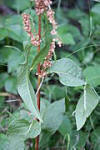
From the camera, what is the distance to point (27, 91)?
46.9 inches

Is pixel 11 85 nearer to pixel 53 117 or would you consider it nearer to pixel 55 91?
pixel 55 91

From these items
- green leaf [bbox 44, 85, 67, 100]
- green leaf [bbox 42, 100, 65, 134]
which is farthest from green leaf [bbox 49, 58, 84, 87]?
green leaf [bbox 44, 85, 67, 100]

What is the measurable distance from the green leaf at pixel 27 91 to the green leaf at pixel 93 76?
47 cm

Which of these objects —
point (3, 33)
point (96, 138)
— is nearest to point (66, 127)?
point (96, 138)

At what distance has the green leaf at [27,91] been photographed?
115 centimetres

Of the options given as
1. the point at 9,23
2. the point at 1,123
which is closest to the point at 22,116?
the point at 1,123

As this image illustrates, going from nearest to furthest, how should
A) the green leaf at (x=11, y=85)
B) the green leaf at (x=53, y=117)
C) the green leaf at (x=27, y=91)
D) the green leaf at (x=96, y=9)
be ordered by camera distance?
1. the green leaf at (x=27, y=91)
2. the green leaf at (x=53, y=117)
3. the green leaf at (x=11, y=85)
4. the green leaf at (x=96, y=9)

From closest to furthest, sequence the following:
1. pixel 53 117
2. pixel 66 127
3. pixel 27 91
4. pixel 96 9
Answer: pixel 27 91 → pixel 53 117 → pixel 66 127 → pixel 96 9

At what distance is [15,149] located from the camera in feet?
4.41

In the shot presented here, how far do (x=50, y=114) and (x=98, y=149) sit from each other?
0.91 ft

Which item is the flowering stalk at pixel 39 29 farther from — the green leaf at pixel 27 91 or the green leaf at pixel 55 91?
the green leaf at pixel 55 91

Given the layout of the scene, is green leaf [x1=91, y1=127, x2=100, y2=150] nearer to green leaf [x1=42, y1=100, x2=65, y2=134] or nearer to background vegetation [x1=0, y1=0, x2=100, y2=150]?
background vegetation [x1=0, y1=0, x2=100, y2=150]

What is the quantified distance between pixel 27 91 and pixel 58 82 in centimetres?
99

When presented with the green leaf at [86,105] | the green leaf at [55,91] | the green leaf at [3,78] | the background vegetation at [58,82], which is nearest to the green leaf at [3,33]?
the background vegetation at [58,82]
